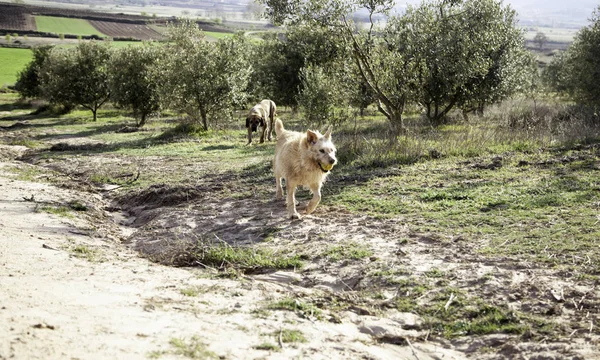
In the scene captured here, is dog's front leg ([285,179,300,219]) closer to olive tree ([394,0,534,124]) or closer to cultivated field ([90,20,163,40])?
olive tree ([394,0,534,124])

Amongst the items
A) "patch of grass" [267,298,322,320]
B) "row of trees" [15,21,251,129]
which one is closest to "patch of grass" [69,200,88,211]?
"patch of grass" [267,298,322,320]

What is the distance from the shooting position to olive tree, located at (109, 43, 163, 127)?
32.4 metres

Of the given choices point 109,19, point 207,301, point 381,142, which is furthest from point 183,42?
point 109,19

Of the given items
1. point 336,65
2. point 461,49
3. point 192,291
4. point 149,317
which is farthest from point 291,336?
point 461,49

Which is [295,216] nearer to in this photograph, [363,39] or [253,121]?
[363,39]

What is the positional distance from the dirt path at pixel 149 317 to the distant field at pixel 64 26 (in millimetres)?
87837

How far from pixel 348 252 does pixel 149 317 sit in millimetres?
3138

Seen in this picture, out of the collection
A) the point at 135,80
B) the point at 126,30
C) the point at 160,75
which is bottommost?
the point at 135,80

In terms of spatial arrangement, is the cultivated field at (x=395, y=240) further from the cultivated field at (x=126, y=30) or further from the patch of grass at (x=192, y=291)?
the cultivated field at (x=126, y=30)

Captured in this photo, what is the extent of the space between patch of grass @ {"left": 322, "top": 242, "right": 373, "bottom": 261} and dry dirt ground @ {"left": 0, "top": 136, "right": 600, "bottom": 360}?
0.34 feet

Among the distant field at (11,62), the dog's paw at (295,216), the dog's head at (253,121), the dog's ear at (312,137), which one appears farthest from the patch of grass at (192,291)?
the distant field at (11,62)

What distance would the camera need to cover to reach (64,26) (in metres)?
92.3

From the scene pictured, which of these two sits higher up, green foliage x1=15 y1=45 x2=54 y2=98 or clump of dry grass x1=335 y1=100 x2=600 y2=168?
green foliage x1=15 y1=45 x2=54 y2=98

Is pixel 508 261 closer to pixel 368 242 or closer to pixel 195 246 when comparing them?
pixel 368 242
